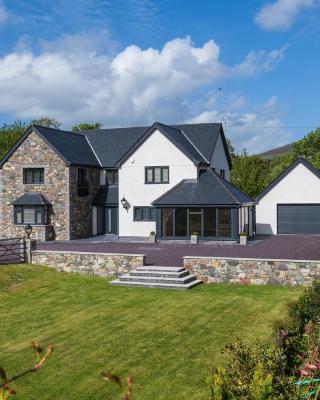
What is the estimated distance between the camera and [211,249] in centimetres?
3069

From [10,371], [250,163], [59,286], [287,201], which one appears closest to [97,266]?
[59,286]

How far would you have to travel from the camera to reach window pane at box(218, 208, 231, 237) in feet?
113

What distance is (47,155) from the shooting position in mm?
38281

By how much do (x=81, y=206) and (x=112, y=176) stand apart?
457 centimetres

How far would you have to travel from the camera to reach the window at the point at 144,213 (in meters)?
38.6

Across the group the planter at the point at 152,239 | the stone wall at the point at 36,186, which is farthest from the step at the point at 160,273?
the stone wall at the point at 36,186

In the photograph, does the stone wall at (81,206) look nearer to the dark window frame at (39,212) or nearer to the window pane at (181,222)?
the dark window frame at (39,212)

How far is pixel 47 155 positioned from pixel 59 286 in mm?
18078

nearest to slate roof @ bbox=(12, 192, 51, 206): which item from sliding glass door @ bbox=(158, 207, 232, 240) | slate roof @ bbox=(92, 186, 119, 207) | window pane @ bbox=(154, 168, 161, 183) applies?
slate roof @ bbox=(92, 186, 119, 207)

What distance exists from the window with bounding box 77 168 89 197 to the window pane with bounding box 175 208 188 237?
8.75 meters

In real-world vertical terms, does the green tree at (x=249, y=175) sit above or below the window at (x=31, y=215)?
above

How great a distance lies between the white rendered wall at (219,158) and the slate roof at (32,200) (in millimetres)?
14274

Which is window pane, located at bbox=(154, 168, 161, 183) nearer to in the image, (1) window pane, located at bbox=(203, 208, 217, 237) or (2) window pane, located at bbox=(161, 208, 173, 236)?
(2) window pane, located at bbox=(161, 208, 173, 236)

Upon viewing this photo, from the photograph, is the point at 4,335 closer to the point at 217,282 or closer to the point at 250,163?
the point at 217,282
